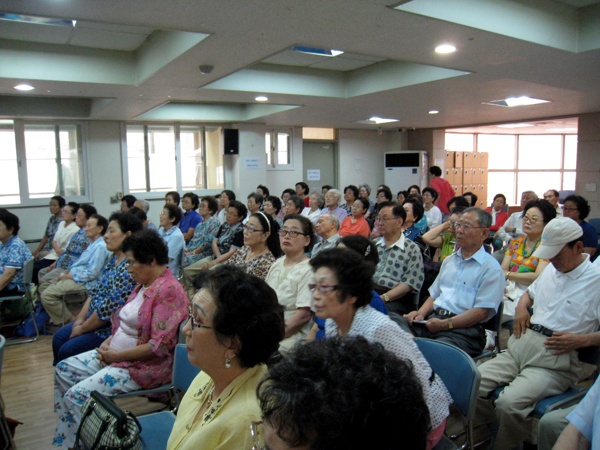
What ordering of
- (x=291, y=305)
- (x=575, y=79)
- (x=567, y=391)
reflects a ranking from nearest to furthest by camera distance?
(x=567, y=391) → (x=291, y=305) → (x=575, y=79)

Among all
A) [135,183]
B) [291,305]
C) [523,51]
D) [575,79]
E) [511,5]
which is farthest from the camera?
[135,183]

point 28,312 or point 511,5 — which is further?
point 28,312

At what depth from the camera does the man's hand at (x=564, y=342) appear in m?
2.21

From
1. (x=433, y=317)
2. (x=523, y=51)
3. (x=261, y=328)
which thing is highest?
(x=523, y=51)

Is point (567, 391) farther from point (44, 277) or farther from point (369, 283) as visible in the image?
point (44, 277)

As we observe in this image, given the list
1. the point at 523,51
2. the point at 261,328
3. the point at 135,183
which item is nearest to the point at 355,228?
the point at 523,51

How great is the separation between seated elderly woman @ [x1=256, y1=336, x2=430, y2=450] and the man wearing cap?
165 centimetres

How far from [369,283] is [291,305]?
94cm

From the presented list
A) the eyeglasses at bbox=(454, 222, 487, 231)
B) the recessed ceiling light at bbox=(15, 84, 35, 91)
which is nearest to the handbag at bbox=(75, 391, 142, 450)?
the eyeglasses at bbox=(454, 222, 487, 231)

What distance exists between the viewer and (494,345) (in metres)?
3.06

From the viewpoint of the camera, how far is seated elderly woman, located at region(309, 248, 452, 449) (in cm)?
176

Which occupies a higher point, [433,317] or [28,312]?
[433,317]

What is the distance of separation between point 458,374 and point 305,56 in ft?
13.7

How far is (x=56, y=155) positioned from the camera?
25.9ft
